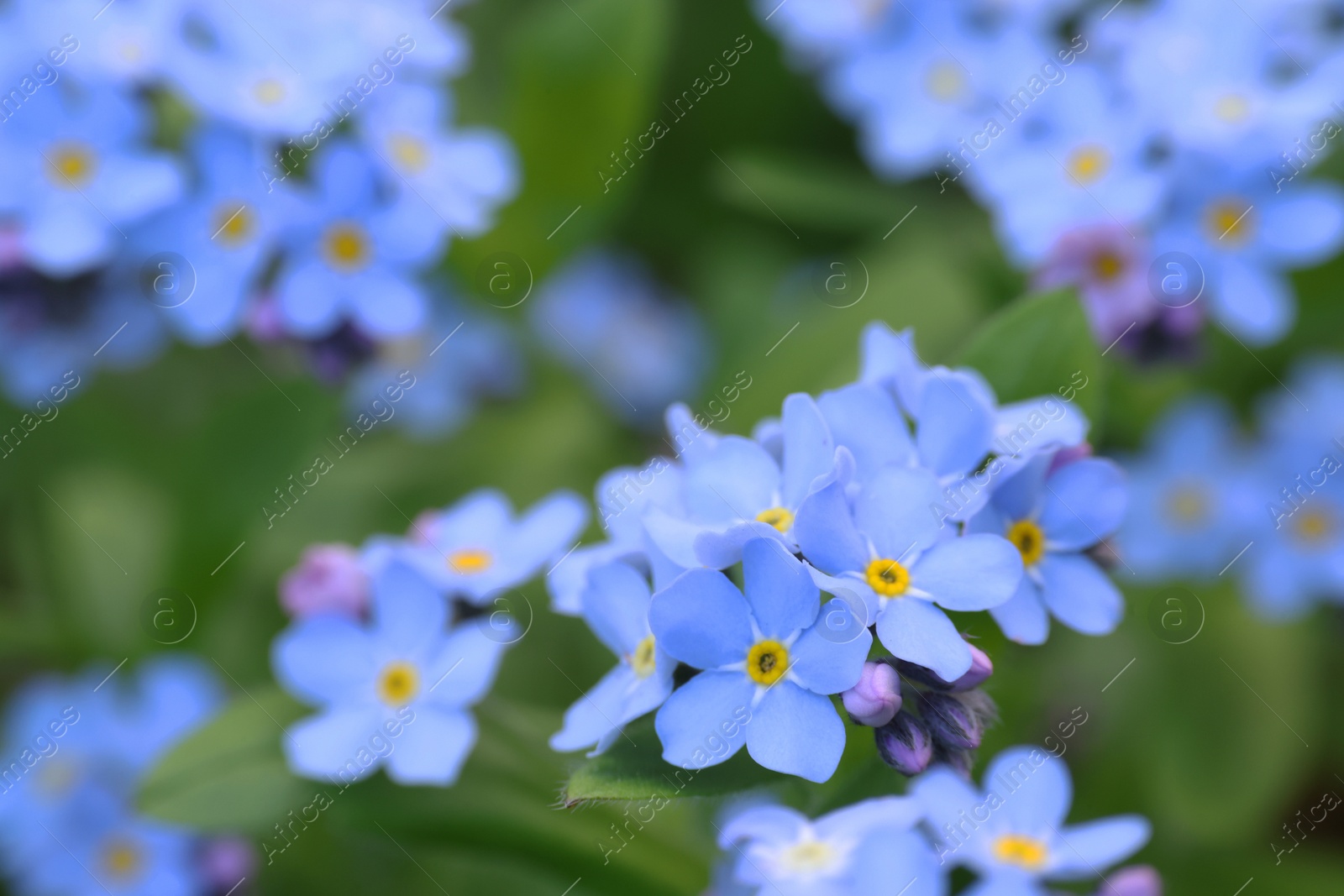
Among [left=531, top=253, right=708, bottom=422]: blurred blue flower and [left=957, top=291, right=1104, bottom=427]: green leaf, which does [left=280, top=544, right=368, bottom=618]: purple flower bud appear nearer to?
[left=957, top=291, right=1104, bottom=427]: green leaf

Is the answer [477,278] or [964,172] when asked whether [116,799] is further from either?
[964,172]

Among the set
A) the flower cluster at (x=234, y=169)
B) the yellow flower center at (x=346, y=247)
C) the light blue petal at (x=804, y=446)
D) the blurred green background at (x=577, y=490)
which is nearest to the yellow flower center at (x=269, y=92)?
the flower cluster at (x=234, y=169)

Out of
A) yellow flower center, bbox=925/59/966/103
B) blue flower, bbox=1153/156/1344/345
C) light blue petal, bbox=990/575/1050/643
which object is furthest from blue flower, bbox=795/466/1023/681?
yellow flower center, bbox=925/59/966/103

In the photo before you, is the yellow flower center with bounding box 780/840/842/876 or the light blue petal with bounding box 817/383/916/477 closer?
the yellow flower center with bounding box 780/840/842/876

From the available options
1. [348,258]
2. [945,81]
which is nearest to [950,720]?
[348,258]

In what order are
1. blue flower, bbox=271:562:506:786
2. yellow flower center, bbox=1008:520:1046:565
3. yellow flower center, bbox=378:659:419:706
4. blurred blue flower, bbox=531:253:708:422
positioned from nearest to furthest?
yellow flower center, bbox=1008:520:1046:565 < blue flower, bbox=271:562:506:786 < yellow flower center, bbox=378:659:419:706 < blurred blue flower, bbox=531:253:708:422

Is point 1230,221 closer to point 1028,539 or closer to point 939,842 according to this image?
point 1028,539

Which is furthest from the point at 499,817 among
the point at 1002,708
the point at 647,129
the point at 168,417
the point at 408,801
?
the point at 647,129
